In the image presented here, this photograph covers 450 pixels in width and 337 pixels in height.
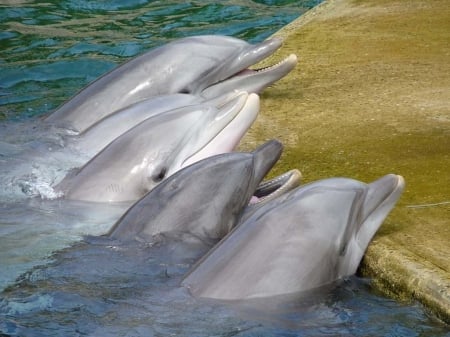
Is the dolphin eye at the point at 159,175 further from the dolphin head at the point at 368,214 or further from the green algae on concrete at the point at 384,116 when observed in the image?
the dolphin head at the point at 368,214

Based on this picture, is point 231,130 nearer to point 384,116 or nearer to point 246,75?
point 384,116

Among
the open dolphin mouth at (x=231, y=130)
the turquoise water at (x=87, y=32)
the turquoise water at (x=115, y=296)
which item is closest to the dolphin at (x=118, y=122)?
the turquoise water at (x=115, y=296)

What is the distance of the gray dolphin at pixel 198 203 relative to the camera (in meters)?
6.14

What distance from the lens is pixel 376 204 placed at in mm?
5832

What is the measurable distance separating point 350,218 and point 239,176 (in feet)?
2.50

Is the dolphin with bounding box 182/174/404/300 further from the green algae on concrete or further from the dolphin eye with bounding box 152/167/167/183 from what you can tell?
the dolphin eye with bounding box 152/167/167/183

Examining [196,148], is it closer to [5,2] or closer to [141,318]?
[141,318]

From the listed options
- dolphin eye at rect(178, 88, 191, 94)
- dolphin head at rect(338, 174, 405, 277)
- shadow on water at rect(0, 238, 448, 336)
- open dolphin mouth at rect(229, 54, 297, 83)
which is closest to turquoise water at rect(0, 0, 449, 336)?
shadow on water at rect(0, 238, 448, 336)

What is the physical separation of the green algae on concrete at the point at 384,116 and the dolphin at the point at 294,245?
235 millimetres

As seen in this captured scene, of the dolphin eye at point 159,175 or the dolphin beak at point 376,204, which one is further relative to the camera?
the dolphin eye at point 159,175

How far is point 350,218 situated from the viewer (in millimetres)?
5695

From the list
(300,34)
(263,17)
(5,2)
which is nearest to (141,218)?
(300,34)

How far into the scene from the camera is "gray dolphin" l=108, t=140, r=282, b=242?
20.1 ft

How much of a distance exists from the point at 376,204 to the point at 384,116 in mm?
1974
